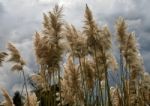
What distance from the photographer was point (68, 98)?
1001 centimetres

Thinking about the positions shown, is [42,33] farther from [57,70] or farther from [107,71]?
[107,71]

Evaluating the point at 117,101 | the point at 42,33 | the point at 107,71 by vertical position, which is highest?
the point at 42,33

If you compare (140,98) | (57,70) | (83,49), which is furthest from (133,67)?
(57,70)

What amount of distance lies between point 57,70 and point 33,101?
859 mm

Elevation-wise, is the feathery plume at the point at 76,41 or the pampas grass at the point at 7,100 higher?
the feathery plume at the point at 76,41

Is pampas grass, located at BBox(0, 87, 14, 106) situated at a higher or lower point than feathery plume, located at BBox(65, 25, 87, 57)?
lower

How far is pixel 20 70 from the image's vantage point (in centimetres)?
1010

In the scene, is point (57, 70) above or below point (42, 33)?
below

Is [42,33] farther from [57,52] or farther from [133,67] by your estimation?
[133,67]

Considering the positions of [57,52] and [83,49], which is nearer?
[57,52]

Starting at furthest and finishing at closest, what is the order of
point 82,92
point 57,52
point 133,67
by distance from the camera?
1. point 133,67
2. point 82,92
3. point 57,52

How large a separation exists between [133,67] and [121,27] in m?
1.07

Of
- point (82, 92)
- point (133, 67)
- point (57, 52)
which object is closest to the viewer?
point (57, 52)

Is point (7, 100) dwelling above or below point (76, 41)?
below
